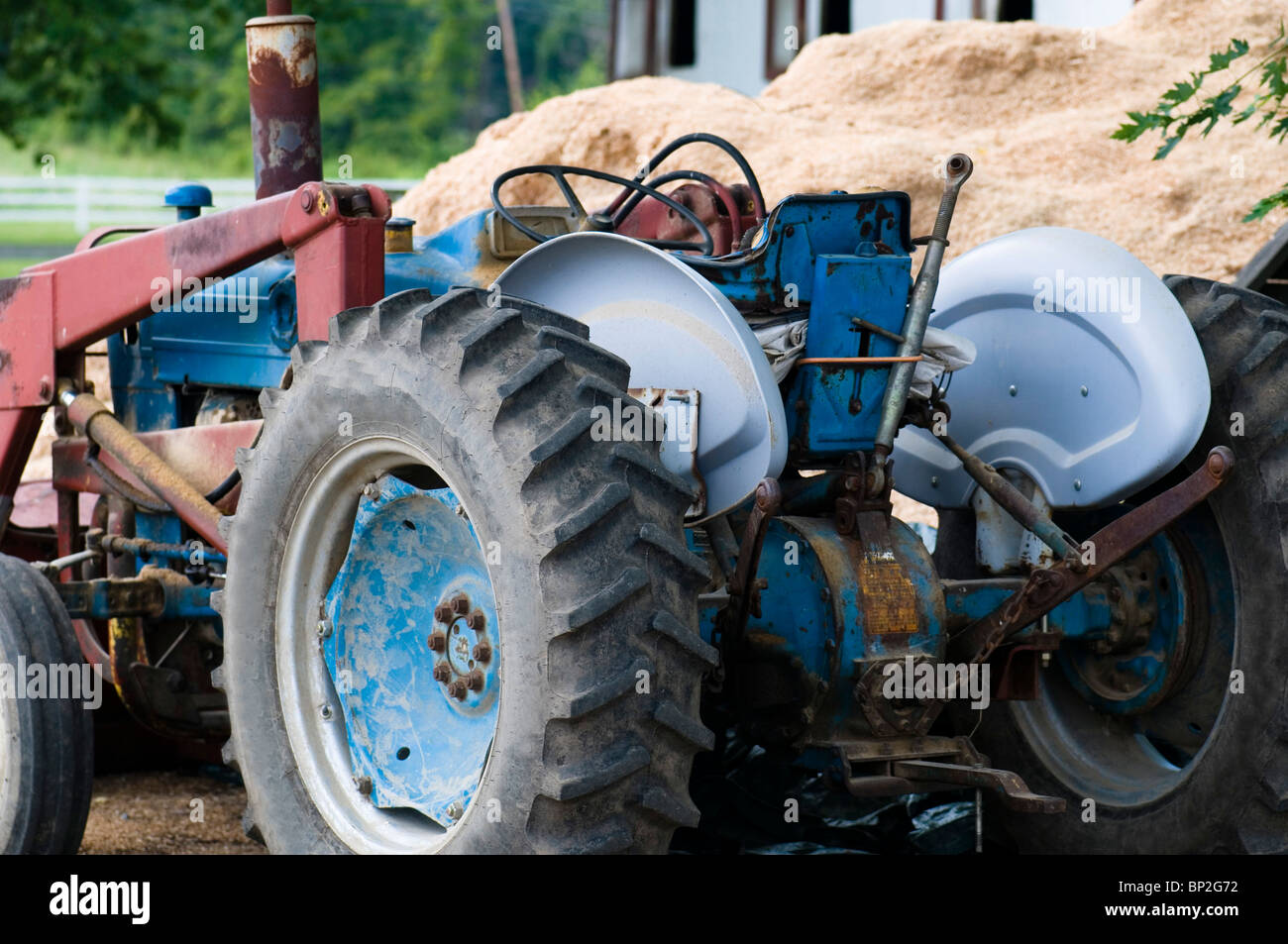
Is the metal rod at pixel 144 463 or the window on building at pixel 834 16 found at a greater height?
the window on building at pixel 834 16

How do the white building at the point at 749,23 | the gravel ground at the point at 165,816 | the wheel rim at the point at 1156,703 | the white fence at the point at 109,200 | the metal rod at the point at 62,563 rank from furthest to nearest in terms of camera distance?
1. the white fence at the point at 109,200
2. the white building at the point at 749,23
3. the gravel ground at the point at 165,816
4. the metal rod at the point at 62,563
5. the wheel rim at the point at 1156,703

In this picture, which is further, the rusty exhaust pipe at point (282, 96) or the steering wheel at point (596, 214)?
the rusty exhaust pipe at point (282, 96)

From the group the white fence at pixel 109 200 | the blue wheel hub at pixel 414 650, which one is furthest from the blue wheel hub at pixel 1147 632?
the white fence at pixel 109 200

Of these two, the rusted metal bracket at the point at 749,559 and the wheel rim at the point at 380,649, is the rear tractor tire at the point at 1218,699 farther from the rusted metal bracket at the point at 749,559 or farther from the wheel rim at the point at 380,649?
the wheel rim at the point at 380,649

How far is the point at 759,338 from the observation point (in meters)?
4.05

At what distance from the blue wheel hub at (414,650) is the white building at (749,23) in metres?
12.0

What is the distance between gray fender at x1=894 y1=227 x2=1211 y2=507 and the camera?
13.9 ft

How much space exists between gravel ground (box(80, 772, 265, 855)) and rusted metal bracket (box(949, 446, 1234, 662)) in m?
2.37

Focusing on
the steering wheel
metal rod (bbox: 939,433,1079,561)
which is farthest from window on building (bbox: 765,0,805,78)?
metal rod (bbox: 939,433,1079,561)

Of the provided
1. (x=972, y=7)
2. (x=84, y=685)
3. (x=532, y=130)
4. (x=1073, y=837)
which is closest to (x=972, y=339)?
(x=1073, y=837)

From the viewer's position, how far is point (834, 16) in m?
18.8

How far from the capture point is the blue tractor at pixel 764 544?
3.24 metres

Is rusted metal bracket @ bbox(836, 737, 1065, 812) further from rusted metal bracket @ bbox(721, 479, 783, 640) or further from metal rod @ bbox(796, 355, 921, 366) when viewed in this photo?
metal rod @ bbox(796, 355, 921, 366)

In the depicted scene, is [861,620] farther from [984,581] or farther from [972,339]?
[972,339]
